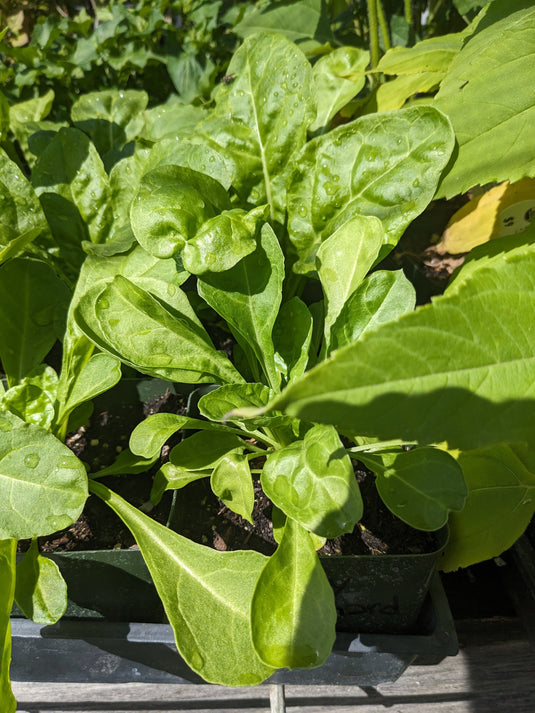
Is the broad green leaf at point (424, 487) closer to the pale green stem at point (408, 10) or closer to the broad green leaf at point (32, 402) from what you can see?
the broad green leaf at point (32, 402)

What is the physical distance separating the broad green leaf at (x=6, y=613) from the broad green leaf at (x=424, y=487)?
27cm

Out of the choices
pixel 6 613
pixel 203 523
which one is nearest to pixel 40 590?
pixel 6 613

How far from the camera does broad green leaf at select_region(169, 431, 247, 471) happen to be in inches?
16.6

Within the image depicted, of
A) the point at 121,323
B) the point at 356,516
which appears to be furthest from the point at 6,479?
the point at 356,516

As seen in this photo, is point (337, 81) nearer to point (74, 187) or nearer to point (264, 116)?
point (264, 116)

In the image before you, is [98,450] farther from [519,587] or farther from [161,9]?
[161,9]

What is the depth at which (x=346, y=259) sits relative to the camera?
1.40 feet

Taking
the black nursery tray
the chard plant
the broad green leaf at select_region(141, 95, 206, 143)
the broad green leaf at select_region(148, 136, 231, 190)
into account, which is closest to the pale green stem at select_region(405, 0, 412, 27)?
the chard plant

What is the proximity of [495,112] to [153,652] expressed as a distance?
0.49 m

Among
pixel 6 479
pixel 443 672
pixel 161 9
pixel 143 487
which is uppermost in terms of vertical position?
pixel 161 9

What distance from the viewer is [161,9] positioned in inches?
36.1

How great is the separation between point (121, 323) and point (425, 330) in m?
0.24

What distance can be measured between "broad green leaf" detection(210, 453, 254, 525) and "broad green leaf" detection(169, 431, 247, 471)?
2 centimetres

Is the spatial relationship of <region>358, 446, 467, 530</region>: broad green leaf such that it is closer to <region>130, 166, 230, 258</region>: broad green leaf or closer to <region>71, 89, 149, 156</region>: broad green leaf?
<region>130, 166, 230, 258</region>: broad green leaf
